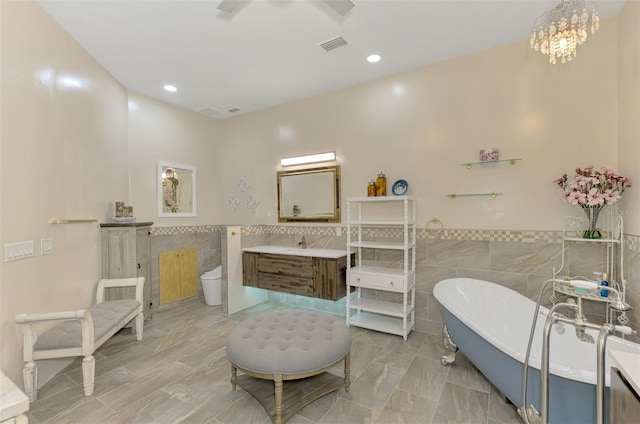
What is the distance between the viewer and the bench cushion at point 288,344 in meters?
1.81

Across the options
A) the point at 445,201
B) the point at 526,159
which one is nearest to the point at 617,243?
the point at 526,159

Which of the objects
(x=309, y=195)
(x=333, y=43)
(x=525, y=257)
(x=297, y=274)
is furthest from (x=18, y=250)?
(x=525, y=257)

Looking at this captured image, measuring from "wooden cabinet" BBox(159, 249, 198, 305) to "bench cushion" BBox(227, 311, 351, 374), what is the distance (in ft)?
7.82

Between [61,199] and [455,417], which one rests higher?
[61,199]

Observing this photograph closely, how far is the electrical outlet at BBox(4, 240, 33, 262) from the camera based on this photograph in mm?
1933

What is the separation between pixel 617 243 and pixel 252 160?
14.6ft

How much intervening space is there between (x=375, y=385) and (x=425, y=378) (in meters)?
0.44

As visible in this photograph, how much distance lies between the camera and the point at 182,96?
4012mm

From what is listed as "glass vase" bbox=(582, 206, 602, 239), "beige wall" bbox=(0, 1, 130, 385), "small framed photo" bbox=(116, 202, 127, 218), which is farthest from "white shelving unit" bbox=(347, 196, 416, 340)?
"beige wall" bbox=(0, 1, 130, 385)

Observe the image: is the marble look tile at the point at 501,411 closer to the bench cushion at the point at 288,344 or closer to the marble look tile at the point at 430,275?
the bench cushion at the point at 288,344

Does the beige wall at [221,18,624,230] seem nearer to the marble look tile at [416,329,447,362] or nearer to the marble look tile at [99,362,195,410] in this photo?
the marble look tile at [416,329,447,362]

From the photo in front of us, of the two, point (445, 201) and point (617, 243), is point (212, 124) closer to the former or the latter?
point (445, 201)

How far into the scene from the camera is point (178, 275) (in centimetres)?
425

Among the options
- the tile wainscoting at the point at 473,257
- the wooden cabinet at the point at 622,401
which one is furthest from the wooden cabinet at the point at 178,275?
the wooden cabinet at the point at 622,401
